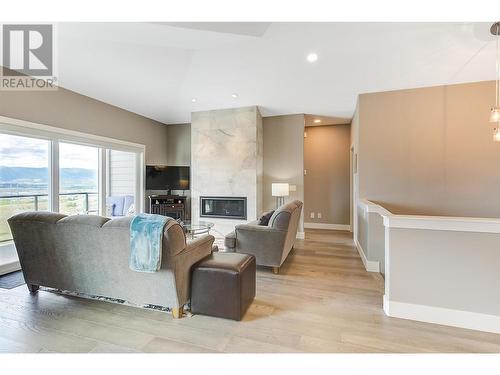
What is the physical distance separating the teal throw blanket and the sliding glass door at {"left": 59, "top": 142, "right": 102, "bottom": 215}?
309cm

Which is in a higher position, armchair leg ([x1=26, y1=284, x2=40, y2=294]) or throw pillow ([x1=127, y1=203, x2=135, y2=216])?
throw pillow ([x1=127, y1=203, x2=135, y2=216])

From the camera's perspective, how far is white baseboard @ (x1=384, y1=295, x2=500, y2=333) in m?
1.99

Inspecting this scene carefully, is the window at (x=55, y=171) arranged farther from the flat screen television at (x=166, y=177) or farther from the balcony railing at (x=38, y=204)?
the flat screen television at (x=166, y=177)

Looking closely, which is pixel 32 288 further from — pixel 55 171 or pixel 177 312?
pixel 55 171

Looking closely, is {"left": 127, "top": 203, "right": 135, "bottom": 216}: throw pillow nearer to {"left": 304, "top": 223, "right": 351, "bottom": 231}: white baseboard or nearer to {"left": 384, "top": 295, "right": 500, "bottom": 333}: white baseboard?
{"left": 304, "top": 223, "right": 351, "bottom": 231}: white baseboard

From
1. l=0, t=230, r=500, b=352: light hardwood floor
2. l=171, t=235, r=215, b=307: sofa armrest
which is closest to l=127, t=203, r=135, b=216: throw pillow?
l=0, t=230, r=500, b=352: light hardwood floor

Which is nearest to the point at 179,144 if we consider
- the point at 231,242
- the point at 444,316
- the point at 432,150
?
the point at 231,242

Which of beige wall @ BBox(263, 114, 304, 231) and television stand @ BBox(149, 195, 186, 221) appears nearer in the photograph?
beige wall @ BBox(263, 114, 304, 231)

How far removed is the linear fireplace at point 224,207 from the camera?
17.1ft

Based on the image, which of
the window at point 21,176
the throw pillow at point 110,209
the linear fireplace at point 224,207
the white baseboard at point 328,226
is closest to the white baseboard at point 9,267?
the window at point 21,176

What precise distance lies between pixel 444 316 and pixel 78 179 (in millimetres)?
5639
